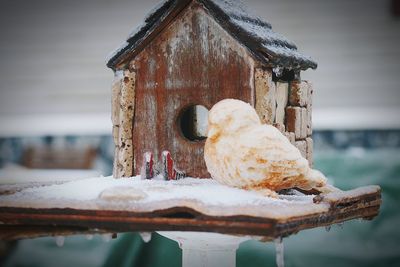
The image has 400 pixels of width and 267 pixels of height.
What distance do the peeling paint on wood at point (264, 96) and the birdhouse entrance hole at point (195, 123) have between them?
0.52 meters

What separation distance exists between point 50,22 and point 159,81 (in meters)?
2.46

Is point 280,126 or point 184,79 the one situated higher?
point 184,79

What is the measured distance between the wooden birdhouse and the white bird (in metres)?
0.22

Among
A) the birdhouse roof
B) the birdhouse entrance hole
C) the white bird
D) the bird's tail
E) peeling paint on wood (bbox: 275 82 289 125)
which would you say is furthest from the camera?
the birdhouse entrance hole

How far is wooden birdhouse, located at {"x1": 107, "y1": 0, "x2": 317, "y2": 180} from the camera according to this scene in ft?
7.47

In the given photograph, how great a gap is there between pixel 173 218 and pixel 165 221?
3 centimetres

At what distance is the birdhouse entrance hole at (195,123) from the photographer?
2.73 meters

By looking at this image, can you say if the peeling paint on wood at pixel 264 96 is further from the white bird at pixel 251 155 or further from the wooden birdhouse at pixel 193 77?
the white bird at pixel 251 155

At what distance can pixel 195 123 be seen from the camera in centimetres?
280

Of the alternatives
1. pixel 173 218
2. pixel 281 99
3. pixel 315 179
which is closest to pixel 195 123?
pixel 281 99

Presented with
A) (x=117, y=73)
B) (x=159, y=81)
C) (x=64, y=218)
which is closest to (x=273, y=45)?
(x=159, y=81)

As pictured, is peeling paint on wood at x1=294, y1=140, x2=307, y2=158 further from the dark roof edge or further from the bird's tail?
the dark roof edge

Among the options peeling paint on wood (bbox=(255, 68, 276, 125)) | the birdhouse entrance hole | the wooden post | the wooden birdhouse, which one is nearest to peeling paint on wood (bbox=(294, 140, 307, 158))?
the wooden birdhouse

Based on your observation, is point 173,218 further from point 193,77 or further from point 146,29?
point 146,29
